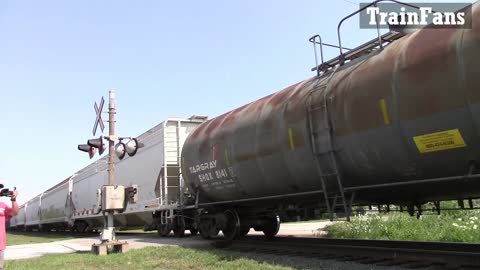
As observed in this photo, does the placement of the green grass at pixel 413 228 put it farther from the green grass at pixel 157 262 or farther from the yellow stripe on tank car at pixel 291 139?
the green grass at pixel 157 262

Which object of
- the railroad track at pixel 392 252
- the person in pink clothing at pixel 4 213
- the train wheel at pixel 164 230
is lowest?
the railroad track at pixel 392 252

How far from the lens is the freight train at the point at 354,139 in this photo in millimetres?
6043

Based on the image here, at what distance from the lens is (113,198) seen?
12.6 meters

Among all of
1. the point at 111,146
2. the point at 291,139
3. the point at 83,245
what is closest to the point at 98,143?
the point at 111,146

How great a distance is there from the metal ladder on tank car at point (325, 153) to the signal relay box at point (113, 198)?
6439 mm

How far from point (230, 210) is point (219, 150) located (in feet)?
5.61

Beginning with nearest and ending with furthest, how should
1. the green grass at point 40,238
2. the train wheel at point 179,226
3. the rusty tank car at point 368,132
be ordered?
the rusty tank car at point 368,132 → the train wheel at point 179,226 → the green grass at point 40,238

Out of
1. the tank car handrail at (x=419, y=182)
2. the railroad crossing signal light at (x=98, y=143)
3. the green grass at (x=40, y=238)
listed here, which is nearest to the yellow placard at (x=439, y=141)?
the tank car handrail at (x=419, y=182)

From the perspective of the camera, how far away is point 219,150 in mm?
11422

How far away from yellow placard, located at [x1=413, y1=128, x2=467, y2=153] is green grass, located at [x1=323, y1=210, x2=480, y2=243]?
431 centimetres

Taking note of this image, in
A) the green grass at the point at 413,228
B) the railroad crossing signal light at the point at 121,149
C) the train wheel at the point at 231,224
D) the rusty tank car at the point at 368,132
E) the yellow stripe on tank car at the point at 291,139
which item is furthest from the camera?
the railroad crossing signal light at the point at 121,149

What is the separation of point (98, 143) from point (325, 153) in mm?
6959

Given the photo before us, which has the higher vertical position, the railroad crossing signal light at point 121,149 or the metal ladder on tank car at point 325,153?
the railroad crossing signal light at point 121,149

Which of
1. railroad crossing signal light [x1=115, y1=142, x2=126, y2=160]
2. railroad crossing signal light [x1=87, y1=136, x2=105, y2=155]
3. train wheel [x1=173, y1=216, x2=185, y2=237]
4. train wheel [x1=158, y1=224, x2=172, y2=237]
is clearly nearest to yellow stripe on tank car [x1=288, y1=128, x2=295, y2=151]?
railroad crossing signal light [x1=115, y1=142, x2=126, y2=160]
